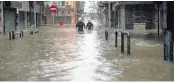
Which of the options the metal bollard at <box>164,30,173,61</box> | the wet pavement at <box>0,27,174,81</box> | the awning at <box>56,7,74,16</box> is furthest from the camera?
the awning at <box>56,7,74,16</box>

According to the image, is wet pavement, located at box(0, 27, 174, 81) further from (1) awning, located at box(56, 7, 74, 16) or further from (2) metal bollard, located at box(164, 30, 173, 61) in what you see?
(1) awning, located at box(56, 7, 74, 16)

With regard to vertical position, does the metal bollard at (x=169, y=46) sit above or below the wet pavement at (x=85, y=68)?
above

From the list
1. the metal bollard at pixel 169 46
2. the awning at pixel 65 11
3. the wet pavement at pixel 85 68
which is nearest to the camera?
the wet pavement at pixel 85 68

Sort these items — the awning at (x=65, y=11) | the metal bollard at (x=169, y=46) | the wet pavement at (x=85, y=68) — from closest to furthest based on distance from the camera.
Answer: the wet pavement at (x=85, y=68) < the metal bollard at (x=169, y=46) < the awning at (x=65, y=11)

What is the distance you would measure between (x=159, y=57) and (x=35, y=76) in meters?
6.20

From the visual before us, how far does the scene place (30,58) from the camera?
628 inches

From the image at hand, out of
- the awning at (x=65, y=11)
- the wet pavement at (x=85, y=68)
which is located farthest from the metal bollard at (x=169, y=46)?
the awning at (x=65, y=11)

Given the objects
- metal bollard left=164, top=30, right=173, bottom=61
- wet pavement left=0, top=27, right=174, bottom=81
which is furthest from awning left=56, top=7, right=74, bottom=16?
metal bollard left=164, top=30, right=173, bottom=61

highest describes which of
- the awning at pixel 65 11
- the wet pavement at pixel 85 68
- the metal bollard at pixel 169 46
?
the awning at pixel 65 11

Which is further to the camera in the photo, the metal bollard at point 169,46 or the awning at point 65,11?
the awning at point 65,11

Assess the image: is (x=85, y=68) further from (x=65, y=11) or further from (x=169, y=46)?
(x=65, y=11)

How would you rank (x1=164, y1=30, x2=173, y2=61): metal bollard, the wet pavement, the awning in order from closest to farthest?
the wet pavement
(x1=164, y1=30, x2=173, y2=61): metal bollard
the awning

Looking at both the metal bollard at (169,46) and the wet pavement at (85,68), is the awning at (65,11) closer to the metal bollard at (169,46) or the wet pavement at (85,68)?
the wet pavement at (85,68)

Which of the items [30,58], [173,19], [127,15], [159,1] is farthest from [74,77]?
[127,15]
